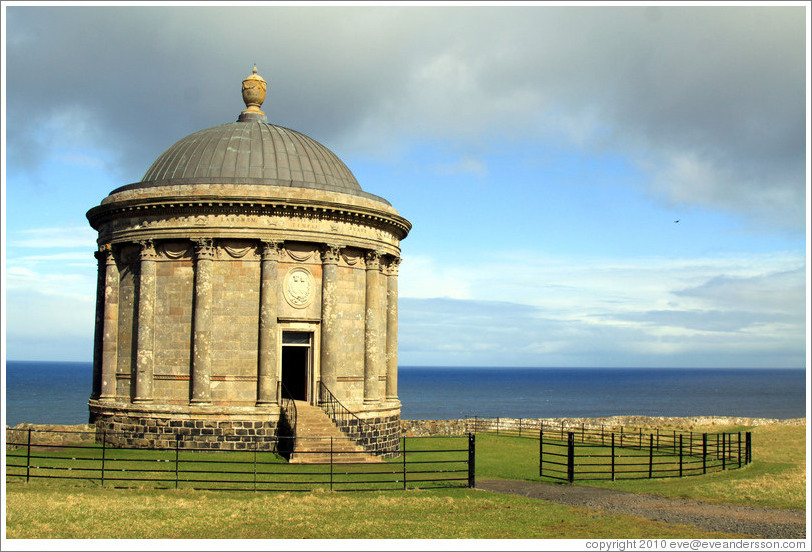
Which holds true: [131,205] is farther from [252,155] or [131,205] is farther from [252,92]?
[252,92]

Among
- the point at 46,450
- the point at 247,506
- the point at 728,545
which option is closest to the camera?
the point at 728,545

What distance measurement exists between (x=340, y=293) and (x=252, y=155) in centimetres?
592

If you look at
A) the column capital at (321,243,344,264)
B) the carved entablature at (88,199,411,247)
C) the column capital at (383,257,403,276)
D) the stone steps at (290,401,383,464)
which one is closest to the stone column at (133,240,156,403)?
the carved entablature at (88,199,411,247)

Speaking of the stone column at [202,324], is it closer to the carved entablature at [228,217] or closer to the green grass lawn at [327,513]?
the carved entablature at [228,217]

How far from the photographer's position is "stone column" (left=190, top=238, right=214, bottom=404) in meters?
26.6

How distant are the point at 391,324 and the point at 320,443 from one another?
7979 millimetres

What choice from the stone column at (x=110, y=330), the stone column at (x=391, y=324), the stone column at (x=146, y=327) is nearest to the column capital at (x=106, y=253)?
the stone column at (x=110, y=330)

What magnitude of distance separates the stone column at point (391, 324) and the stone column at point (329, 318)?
3594 mm

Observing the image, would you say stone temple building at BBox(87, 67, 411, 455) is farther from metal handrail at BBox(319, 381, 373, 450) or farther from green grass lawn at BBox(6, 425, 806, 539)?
green grass lawn at BBox(6, 425, 806, 539)

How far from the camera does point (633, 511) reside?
1728 centimetres

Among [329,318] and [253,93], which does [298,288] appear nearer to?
[329,318]

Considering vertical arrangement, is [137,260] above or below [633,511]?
above

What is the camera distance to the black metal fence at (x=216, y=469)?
19078mm

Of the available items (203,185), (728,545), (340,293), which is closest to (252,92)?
(203,185)
